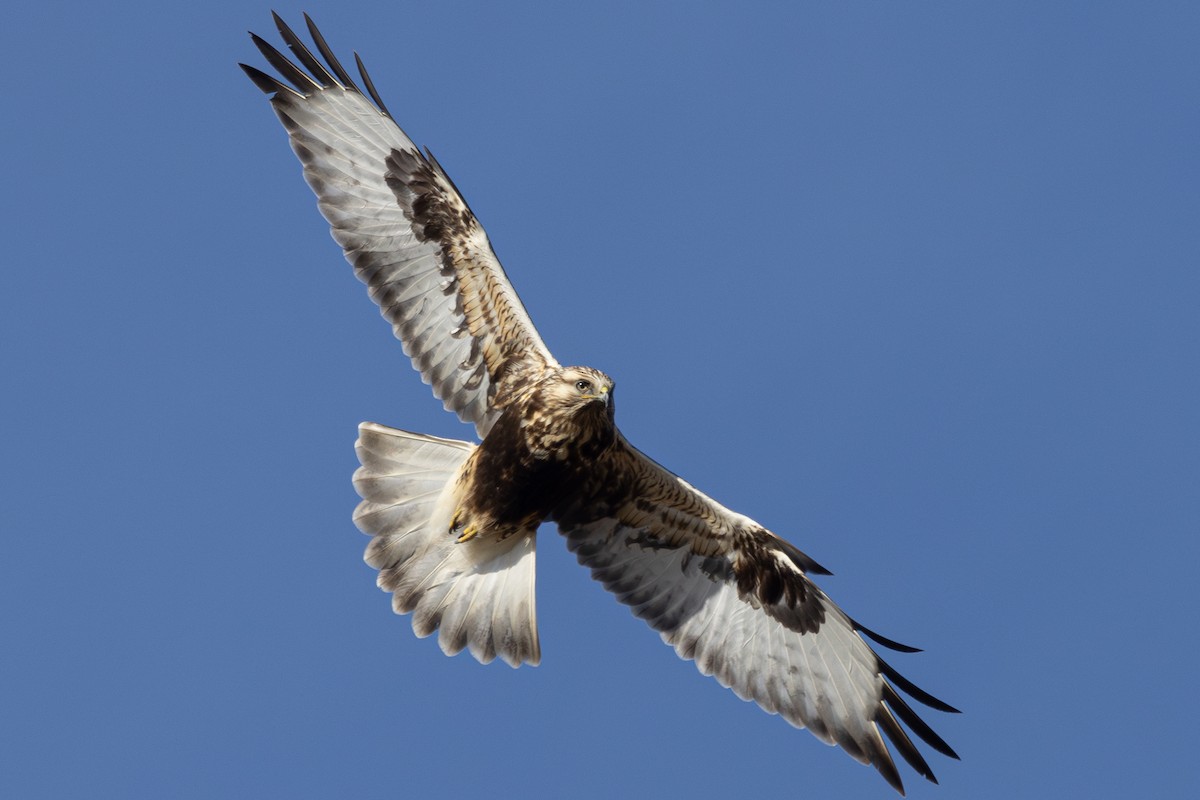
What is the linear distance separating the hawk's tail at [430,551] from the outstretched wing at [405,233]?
0.47m

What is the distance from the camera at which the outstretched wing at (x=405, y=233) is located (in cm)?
803

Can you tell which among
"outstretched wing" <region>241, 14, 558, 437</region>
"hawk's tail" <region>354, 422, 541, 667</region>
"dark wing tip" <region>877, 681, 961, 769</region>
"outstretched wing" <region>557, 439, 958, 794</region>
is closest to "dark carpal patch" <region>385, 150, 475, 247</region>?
"outstretched wing" <region>241, 14, 558, 437</region>

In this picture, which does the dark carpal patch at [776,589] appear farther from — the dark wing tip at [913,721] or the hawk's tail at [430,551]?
the hawk's tail at [430,551]

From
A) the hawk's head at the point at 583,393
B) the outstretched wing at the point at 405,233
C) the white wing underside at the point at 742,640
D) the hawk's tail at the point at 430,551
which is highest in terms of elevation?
the outstretched wing at the point at 405,233

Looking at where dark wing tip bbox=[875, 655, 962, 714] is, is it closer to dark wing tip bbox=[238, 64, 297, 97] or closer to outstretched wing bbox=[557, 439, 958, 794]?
outstretched wing bbox=[557, 439, 958, 794]

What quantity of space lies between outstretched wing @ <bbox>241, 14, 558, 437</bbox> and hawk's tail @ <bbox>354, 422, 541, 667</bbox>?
468 millimetres

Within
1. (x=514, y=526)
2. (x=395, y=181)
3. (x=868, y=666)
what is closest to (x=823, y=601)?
(x=868, y=666)

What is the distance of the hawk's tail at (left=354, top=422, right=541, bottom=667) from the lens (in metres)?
7.76

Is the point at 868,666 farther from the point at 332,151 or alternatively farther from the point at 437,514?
the point at 332,151

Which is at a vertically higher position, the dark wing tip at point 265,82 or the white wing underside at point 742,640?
the dark wing tip at point 265,82

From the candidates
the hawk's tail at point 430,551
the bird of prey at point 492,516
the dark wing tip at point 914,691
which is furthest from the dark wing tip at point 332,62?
the dark wing tip at point 914,691

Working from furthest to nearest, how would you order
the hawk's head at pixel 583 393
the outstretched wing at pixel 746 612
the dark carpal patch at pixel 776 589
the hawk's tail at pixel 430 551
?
the dark carpal patch at pixel 776 589, the outstretched wing at pixel 746 612, the hawk's tail at pixel 430 551, the hawk's head at pixel 583 393

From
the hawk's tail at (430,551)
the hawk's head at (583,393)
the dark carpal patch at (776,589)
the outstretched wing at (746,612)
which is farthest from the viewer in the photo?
the dark carpal patch at (776,589)

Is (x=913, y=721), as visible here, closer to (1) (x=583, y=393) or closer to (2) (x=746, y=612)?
(2) (x=746, y=612)
